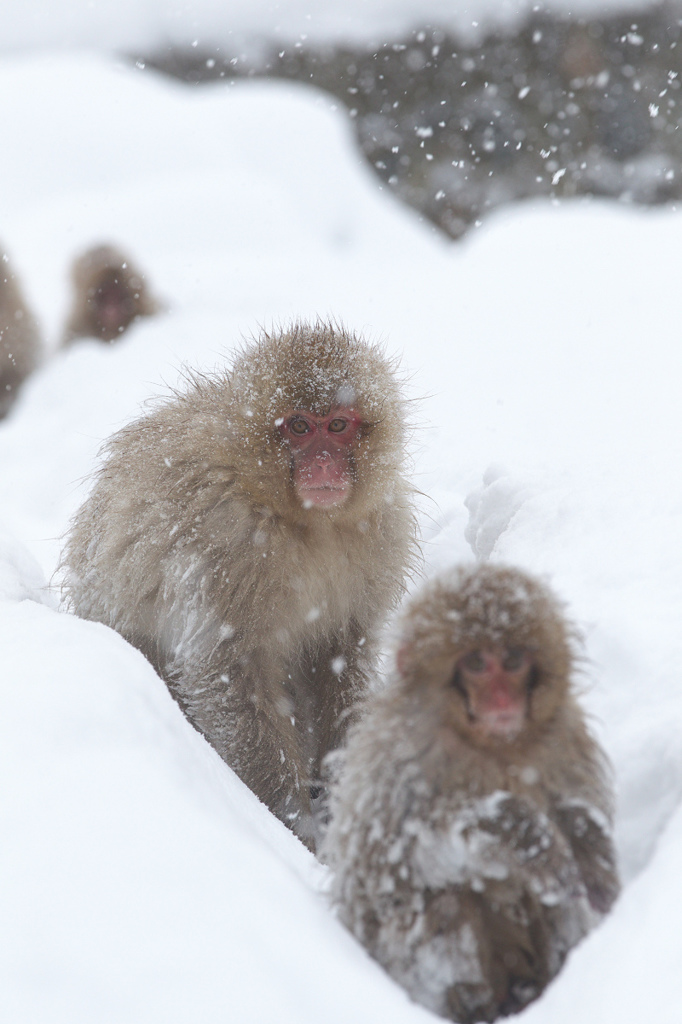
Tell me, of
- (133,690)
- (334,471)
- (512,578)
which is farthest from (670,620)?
(133,690)

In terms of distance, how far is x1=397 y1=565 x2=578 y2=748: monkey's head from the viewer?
153 cm

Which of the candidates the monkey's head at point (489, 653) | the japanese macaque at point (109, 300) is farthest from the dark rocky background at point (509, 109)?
the monkey's head at point (489, 653)

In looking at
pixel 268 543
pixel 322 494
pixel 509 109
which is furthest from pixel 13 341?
pixel 509 109

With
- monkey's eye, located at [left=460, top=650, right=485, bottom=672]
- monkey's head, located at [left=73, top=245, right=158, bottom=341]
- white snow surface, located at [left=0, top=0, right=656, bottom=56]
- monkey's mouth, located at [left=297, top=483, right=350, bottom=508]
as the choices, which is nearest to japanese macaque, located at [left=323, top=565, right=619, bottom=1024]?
monkey's eye, located at [left=460, top=650, right=485, bottom=672]

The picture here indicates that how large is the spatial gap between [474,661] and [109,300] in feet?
19.6

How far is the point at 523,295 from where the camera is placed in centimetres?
509

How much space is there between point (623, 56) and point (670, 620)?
44.5ft

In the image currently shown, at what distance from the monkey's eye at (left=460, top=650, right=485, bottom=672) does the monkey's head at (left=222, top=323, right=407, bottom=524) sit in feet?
3.31

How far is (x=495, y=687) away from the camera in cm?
154

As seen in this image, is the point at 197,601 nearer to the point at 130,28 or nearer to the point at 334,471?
the point at 334,471

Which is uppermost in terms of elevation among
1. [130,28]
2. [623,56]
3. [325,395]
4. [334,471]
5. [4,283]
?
[623,56]

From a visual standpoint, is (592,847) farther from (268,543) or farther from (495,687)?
(268,543)

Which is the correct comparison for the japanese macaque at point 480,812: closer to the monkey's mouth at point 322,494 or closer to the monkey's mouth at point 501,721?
the monkey's mouth at point 501,721

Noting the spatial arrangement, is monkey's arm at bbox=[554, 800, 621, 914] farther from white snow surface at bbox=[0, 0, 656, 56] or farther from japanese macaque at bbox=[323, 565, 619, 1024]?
white snow surface at bbox=[0, 0, 656, 56]
